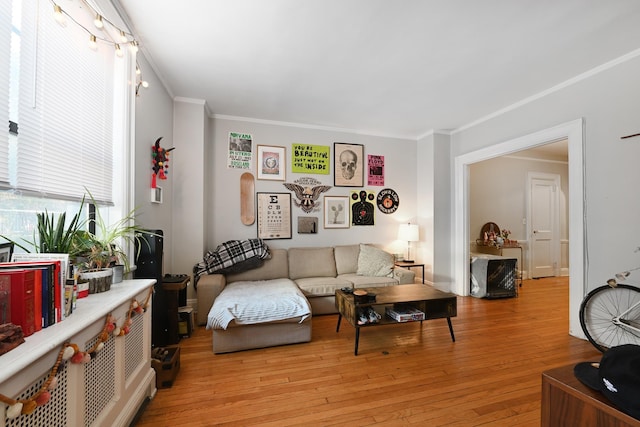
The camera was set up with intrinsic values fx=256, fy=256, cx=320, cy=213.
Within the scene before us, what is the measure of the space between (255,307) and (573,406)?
6.52ft

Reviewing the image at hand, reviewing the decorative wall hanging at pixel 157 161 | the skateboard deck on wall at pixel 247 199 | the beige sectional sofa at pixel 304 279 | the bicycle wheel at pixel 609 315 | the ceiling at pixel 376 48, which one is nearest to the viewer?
the ceiling at pixel 376 48

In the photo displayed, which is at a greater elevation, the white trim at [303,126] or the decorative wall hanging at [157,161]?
the white trim at [303,126]

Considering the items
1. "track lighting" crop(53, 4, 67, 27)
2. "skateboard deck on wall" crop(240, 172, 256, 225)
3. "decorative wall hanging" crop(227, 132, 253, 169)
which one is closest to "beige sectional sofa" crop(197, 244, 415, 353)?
"skateboard deck on wall" crop(240, 172, 256, 225)

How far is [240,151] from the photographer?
3.58 metres

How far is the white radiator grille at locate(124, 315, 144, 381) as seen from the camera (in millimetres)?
1408

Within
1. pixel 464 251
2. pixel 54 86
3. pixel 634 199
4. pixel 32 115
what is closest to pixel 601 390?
pixel 634 199

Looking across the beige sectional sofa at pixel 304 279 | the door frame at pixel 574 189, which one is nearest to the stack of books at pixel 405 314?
the beige sectional sofa at pixel 304 279

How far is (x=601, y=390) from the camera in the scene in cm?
82

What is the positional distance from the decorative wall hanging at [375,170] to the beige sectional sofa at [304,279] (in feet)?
3.66

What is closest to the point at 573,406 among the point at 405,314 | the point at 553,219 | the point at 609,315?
the point at 405,314

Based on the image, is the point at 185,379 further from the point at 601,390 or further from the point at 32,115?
the point at 601,390

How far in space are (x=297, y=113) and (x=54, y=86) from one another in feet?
8.11

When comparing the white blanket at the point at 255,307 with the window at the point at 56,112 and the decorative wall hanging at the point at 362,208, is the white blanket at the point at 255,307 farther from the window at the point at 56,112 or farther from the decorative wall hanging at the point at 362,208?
the decorative wall hanging at the point at 362,208

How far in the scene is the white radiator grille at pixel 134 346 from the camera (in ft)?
4.62
